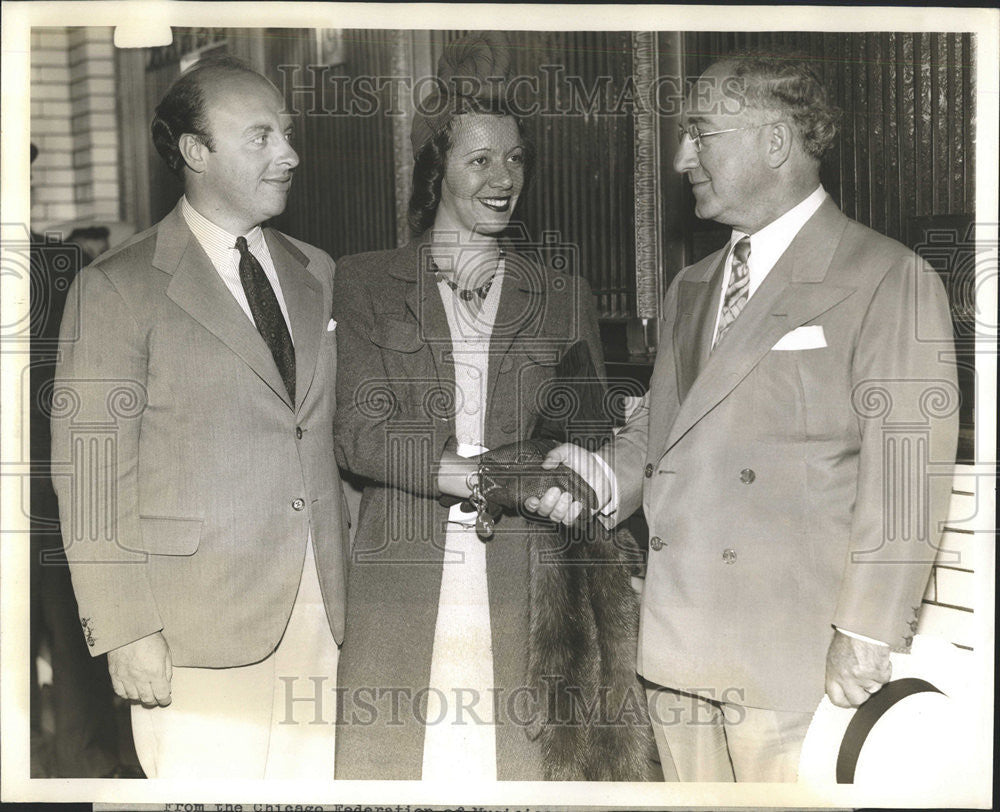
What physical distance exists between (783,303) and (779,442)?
330mm

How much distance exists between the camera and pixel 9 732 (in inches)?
112

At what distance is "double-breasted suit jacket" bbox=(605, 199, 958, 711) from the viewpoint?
2533mm

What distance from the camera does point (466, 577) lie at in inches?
105

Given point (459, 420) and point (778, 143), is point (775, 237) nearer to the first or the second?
point (778, 143)

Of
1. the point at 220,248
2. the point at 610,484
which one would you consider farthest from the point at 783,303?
the point at 220,248

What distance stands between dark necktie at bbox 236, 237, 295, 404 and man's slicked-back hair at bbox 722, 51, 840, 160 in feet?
4.14

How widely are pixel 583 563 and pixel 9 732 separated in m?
1.59

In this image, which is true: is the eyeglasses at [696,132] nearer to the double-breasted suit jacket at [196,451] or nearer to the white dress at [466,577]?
the white dress at [466,577]

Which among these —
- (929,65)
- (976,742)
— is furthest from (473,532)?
(929,65)

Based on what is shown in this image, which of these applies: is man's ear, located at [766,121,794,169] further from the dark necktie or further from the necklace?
the dark necktie

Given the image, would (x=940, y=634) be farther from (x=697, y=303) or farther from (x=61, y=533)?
(x=61, y=533)

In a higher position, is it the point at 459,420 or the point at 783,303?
the point at 783,303

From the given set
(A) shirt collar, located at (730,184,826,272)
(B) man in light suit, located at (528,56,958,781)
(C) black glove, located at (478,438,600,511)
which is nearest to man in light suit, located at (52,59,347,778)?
(C) black glove, located at (478,438,600,511)

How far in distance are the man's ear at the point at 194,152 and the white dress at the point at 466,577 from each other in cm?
66
